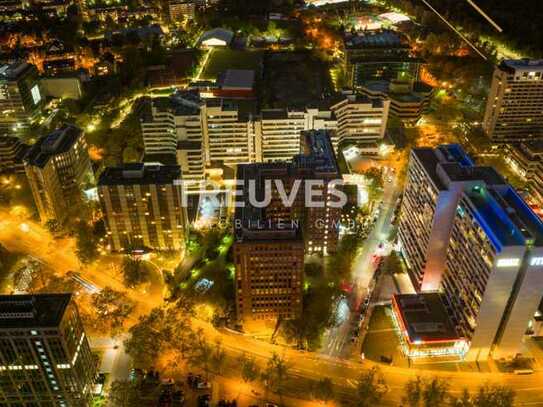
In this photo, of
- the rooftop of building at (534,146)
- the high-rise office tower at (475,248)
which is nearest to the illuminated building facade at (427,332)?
the high-rise office tower at (475,248)

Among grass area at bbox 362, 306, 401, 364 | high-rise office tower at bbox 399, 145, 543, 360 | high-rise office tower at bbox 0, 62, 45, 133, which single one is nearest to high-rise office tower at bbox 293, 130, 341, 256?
high-rise office tower at bbox 399, 145, 543, 360

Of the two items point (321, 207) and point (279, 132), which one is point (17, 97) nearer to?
point (279, 132)

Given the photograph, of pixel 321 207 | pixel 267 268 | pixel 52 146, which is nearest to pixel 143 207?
pixel 52 146

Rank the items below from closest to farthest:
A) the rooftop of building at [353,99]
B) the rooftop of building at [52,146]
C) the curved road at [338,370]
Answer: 1. the curved road at [338,370]
2. the rooftop of building at [52,146]
3. the rooftop of building at [353,99]

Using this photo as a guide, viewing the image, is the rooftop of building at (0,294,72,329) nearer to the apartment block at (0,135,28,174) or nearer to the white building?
the apartment block at (0,135,28,174)

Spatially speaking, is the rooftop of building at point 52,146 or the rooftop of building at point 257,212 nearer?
the rooftop of building at point 257,212

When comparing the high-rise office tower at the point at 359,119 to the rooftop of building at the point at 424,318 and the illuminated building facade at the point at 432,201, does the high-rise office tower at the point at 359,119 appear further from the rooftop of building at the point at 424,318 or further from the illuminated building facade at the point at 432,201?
the rooftop of building at the point at 424,318
